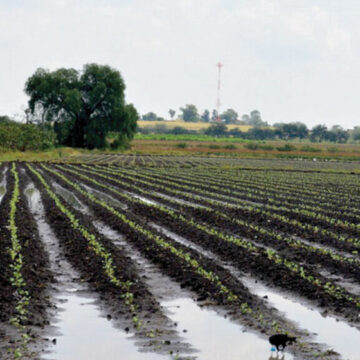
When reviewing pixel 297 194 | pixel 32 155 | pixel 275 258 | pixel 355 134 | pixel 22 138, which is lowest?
pixel 297 194

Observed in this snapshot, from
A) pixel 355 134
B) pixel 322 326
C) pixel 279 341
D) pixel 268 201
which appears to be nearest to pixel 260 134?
pixel 355 134

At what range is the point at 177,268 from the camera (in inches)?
414

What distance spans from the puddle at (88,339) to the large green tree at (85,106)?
2564 inches

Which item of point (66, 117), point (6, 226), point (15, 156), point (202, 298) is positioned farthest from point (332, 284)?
point (66, 117)

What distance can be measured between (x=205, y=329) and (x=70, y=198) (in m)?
14.7

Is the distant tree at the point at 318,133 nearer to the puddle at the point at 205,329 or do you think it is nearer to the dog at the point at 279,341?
the puddle at the point at 205,329


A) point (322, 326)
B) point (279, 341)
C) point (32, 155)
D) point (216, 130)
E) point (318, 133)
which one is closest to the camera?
point (279, 341)

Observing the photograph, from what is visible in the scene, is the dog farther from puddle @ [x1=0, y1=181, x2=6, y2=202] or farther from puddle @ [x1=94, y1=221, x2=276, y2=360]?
puddle @ [x1=0, y1=181, x2=6, y2=202]

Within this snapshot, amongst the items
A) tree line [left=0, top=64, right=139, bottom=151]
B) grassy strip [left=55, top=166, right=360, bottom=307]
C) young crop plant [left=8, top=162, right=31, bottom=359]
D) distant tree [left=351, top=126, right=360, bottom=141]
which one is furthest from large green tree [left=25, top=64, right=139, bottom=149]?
distant tree [left=351, top=126, right=360, bottom=141]

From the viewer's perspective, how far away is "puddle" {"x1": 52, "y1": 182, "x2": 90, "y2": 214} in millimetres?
18717

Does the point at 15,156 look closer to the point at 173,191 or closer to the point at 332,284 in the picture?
the point at 173,191

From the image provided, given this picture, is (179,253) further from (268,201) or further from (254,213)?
(268,201)

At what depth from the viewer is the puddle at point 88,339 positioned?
663cm

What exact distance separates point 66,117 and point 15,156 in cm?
2135
